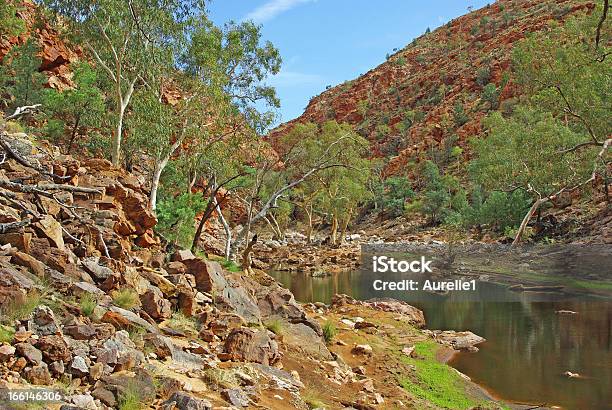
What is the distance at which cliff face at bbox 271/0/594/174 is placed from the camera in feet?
232

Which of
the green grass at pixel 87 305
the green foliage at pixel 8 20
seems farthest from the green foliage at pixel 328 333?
Result: the green foliage at pixel 8 20

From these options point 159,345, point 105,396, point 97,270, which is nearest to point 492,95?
point 97,270

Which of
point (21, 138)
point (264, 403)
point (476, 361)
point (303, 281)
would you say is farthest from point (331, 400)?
point (303, 281)

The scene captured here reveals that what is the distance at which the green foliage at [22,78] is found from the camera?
25.0m

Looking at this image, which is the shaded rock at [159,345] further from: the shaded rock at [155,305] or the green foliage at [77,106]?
the green foliage at [77,106]

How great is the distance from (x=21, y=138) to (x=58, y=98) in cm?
1226

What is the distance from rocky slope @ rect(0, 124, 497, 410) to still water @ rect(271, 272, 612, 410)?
1.50 meters

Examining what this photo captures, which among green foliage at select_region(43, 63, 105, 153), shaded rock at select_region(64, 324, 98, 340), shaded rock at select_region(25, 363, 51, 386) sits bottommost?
shaded rock at select_region(25, 363, 51, 386)

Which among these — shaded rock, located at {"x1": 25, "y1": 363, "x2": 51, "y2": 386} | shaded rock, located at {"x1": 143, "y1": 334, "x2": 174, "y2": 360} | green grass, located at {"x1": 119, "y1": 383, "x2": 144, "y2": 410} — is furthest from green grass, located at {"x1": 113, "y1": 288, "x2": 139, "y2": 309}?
shaded rock, located at {"x1": 25, "y1": 363, "x2": 51, "y2": 386}

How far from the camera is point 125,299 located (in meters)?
8.57

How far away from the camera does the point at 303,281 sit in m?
29.8

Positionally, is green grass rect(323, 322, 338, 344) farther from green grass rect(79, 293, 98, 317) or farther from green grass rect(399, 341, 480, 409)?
green grass rect(79, 293, 98, 317)

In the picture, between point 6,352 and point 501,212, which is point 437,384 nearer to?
point 6,352

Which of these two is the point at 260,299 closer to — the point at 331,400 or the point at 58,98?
the point at 331,400
